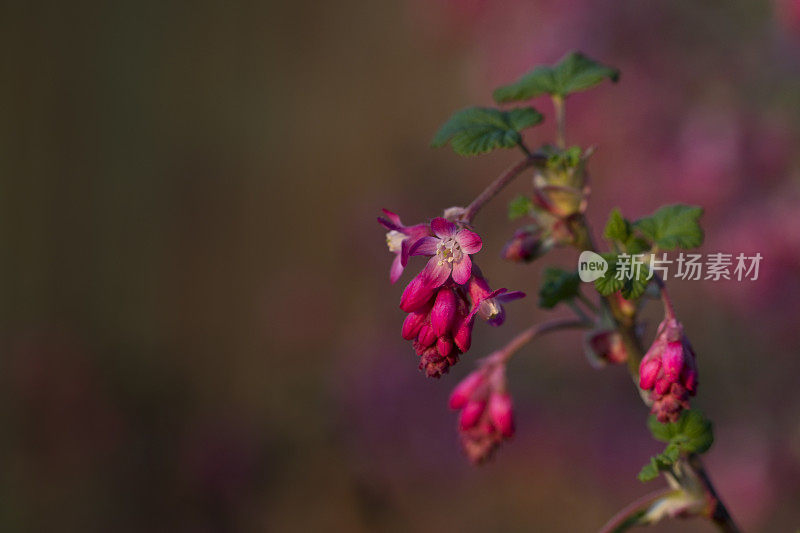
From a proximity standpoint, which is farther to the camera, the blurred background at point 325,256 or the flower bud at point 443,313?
the blurred background at point 325,256

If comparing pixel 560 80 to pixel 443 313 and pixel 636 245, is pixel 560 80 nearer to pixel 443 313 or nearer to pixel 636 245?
pixel 636 245

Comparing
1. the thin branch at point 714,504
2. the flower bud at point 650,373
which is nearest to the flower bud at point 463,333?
the flower bud at point 650,373

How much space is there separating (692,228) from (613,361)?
0.63 feet

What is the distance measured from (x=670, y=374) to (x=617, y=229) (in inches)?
6.6

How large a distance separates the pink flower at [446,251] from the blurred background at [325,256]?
1.42 meters

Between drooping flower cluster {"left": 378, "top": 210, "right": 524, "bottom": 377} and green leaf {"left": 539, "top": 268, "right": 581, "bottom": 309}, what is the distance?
13 cm

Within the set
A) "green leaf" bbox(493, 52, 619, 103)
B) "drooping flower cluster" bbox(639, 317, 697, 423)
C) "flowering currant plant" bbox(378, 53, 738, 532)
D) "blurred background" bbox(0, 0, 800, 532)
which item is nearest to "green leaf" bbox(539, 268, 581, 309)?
"flowering currant plant" bbox(378, 53, 738, 532)

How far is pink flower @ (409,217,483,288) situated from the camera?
801 mm

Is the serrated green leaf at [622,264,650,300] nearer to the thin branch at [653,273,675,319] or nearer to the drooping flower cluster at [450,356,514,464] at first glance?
the thin branch at [653,273,675,319]

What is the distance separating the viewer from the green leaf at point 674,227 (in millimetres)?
908

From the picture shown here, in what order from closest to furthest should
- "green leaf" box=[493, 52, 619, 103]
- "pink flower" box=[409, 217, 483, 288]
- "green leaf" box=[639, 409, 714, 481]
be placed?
"pink flower" box=[409, 217, 483, 288] < "green leaf" box=[639, 409, 714, 481] < "green leaf" box=[493, 52, 619, 103]

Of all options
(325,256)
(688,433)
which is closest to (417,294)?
(688,433)

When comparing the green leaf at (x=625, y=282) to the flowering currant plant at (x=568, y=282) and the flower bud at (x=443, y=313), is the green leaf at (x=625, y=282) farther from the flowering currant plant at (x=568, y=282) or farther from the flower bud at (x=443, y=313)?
the flower bud at (x=443, y=313)

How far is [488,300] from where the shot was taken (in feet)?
2.69
